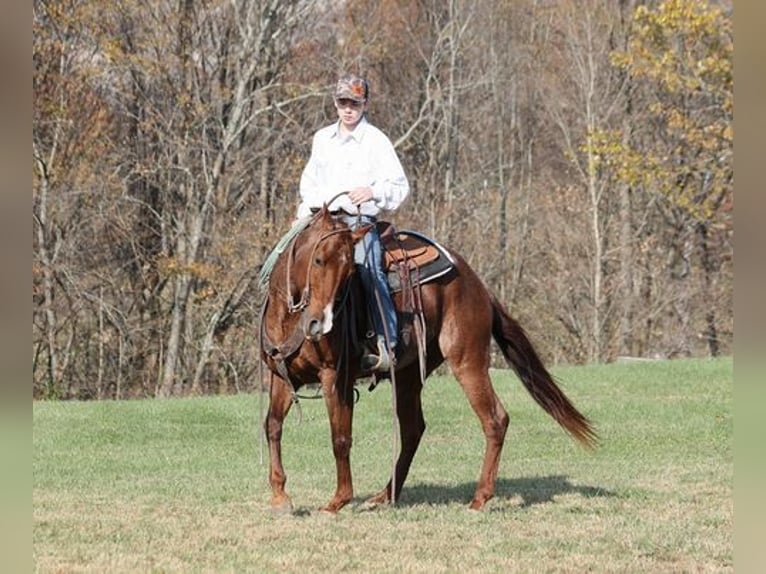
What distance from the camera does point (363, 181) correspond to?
7805mm

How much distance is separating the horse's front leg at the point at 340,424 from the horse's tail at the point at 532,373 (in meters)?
1.62

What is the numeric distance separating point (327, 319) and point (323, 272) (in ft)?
0.97

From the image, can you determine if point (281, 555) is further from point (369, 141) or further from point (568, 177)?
point (568, 177)

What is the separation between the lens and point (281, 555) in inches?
249

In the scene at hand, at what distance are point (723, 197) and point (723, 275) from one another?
2228 mm

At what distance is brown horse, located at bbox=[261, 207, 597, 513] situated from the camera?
7078mm

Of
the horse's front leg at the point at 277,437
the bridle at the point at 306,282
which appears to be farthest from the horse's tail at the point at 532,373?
the bridle at the point at 306,282

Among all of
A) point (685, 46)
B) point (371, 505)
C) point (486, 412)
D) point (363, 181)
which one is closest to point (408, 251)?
point (363, 181)

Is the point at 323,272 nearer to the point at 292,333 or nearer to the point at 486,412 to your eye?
the point at 292,333

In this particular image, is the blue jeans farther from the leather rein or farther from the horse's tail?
the horse's tail

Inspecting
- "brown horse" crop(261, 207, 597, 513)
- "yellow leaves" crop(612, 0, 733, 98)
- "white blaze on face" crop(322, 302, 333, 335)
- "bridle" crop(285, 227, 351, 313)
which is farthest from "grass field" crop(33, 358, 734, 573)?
"yellow leaves" crop(612, 0, 733, 98)

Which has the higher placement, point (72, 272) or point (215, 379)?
point (72, 272)
